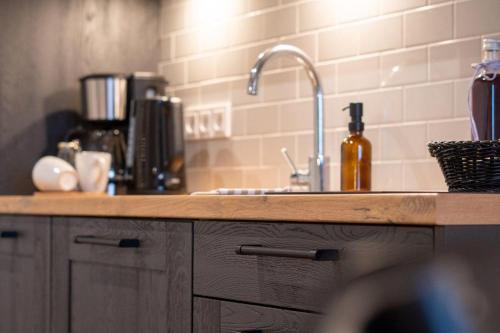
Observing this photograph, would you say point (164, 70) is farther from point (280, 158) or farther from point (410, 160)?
point (410, 160)

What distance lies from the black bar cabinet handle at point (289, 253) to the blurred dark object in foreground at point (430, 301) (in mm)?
883

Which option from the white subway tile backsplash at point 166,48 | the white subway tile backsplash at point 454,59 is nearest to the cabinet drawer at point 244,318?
the white subway tile backsplash at point 454,59

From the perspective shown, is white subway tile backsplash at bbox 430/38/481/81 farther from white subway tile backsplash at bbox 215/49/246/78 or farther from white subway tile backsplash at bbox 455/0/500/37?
white subway tile backsplash at bbox 215/49/246/78

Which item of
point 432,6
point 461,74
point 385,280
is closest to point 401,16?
point 432,6

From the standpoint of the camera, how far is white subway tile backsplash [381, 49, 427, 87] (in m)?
1.87

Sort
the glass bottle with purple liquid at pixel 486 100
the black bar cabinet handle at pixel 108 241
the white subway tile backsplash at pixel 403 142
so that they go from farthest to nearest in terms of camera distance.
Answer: the white subway tile backsplash at pixel 403 142 → the black bar cabinet handle at pixel 108 241 → the glass bottle with purple liquid at pixel 486 100

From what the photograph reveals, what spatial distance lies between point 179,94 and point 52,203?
823 millimetres

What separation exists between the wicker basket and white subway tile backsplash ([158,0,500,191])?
54 centimetres

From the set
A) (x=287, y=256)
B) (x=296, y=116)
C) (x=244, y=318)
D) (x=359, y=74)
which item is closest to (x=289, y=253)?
(x=287, y=256)

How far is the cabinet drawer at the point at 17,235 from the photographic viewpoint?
202 centimetres

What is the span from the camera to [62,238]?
6.28ft

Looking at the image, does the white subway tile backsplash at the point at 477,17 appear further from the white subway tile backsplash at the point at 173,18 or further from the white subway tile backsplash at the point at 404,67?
the white subway tile backsplash at the point at 173,18

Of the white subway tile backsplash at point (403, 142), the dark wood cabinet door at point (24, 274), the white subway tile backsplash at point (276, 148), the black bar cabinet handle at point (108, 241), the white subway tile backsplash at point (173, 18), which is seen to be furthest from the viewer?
the white subway tile backsplash at point (173, 18)

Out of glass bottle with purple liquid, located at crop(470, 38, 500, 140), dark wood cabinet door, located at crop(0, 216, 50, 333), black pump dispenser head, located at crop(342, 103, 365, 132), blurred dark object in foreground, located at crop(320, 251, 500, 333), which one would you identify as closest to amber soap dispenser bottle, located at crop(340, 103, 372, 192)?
black pump dispenser head, located at crop(342, 103, 365, 132)
